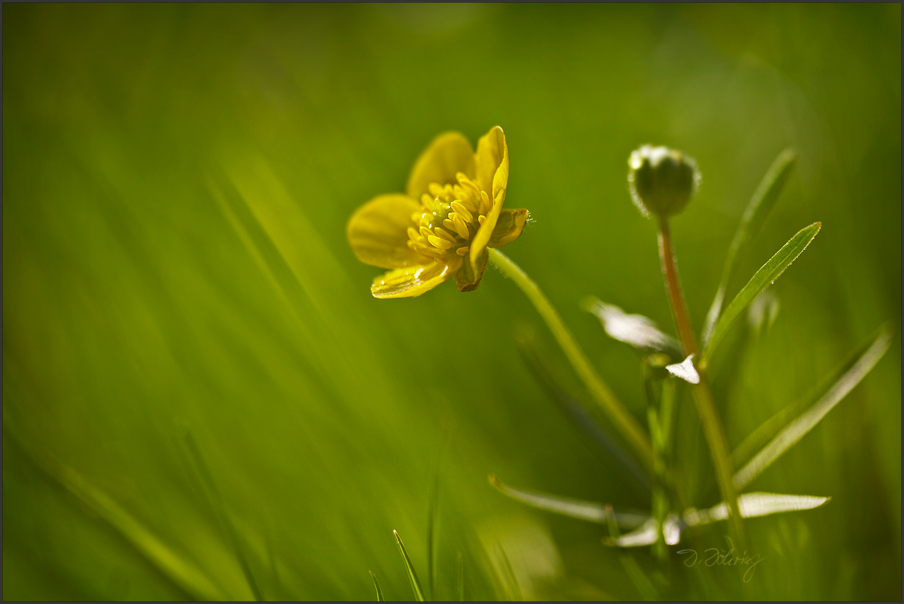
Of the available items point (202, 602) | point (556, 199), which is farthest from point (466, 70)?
point (202, 602)

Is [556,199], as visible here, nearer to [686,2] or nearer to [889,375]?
[889,375]

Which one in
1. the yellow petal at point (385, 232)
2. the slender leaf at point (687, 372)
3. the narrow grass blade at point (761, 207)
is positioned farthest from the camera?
the yellow petal at point (385, 232)

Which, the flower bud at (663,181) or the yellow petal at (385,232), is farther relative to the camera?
the yellow petal at (385,232)

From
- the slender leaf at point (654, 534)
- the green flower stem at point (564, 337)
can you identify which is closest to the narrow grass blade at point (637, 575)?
the slender leaf at point (654, 534)

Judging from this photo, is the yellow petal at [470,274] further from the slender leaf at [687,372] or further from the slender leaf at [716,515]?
the slender leaf at [716,515]

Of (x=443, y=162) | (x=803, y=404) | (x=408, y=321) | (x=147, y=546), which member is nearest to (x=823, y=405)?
(x=803, y=404)

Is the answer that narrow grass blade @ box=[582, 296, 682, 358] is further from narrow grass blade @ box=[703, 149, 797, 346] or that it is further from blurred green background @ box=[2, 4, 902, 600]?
blurred green background @ box=[2, 4, 902, 600]
